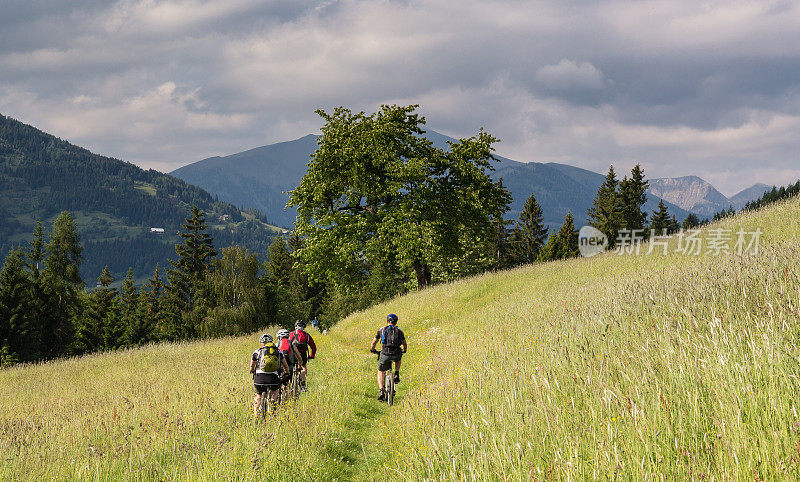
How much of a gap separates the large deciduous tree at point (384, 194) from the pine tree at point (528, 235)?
4517 centimetres

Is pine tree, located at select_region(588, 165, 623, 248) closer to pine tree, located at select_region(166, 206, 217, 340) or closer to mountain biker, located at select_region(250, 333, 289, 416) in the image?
pine tree, located at select_region(166, 206, 217, 340)

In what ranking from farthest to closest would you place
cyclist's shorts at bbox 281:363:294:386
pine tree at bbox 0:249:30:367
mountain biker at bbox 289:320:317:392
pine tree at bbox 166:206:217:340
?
pine tree at bbox 166:206:217:340
pine tree at bbox 0:249:30:367
mountain biker at bbox 289:320:317:392
cyclist's shorts at bbox 281:363:294:386

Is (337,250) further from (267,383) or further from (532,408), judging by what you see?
(532,408)

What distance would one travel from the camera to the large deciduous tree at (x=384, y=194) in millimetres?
21812

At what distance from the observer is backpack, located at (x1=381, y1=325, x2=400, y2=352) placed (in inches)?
412

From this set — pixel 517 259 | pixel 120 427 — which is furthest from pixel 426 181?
pixel 517 259

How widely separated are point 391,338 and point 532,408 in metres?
6.19

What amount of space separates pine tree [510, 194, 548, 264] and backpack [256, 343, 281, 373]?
62.1 meters

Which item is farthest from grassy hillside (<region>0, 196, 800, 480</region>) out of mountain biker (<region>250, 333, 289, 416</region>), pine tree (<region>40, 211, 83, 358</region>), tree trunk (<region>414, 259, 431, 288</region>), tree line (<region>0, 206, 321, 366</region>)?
pine tree (<region>40, 211, 83, 358</region>)

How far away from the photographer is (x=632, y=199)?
58.8m

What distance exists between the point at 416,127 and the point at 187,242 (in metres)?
40.8

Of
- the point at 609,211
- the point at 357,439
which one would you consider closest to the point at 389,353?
the point at 357,439

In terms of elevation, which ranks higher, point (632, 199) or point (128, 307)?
point (632, 199)

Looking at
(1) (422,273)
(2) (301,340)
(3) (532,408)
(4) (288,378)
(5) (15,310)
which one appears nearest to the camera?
(3) (532,408)
